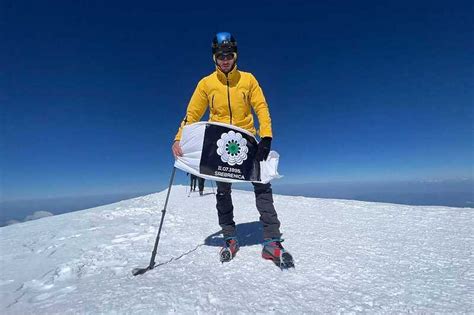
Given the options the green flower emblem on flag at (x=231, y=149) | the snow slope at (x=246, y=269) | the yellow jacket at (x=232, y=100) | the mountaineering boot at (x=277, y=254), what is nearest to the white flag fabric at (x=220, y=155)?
the green flower emblem on flag at (x=231, y=149)

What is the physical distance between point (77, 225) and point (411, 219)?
343 inches

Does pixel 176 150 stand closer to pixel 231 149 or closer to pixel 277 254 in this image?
pixel 231 149

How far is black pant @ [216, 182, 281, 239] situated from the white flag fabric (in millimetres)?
266

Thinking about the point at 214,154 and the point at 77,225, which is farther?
the point at 77,225

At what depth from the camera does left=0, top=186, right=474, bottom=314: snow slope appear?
255 centimetres

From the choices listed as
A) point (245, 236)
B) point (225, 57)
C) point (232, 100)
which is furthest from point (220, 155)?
point (245, 236)

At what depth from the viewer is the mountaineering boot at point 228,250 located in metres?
3.86

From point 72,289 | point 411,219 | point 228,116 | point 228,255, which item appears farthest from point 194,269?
point 411,219

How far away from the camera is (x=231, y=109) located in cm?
430

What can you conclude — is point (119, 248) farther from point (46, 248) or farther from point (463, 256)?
point (463, 256)

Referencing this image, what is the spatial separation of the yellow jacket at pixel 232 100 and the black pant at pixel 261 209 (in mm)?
991

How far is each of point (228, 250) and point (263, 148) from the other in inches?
68.8

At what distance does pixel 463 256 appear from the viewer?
3736mm

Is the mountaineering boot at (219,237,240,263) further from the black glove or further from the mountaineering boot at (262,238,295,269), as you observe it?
the black glove
